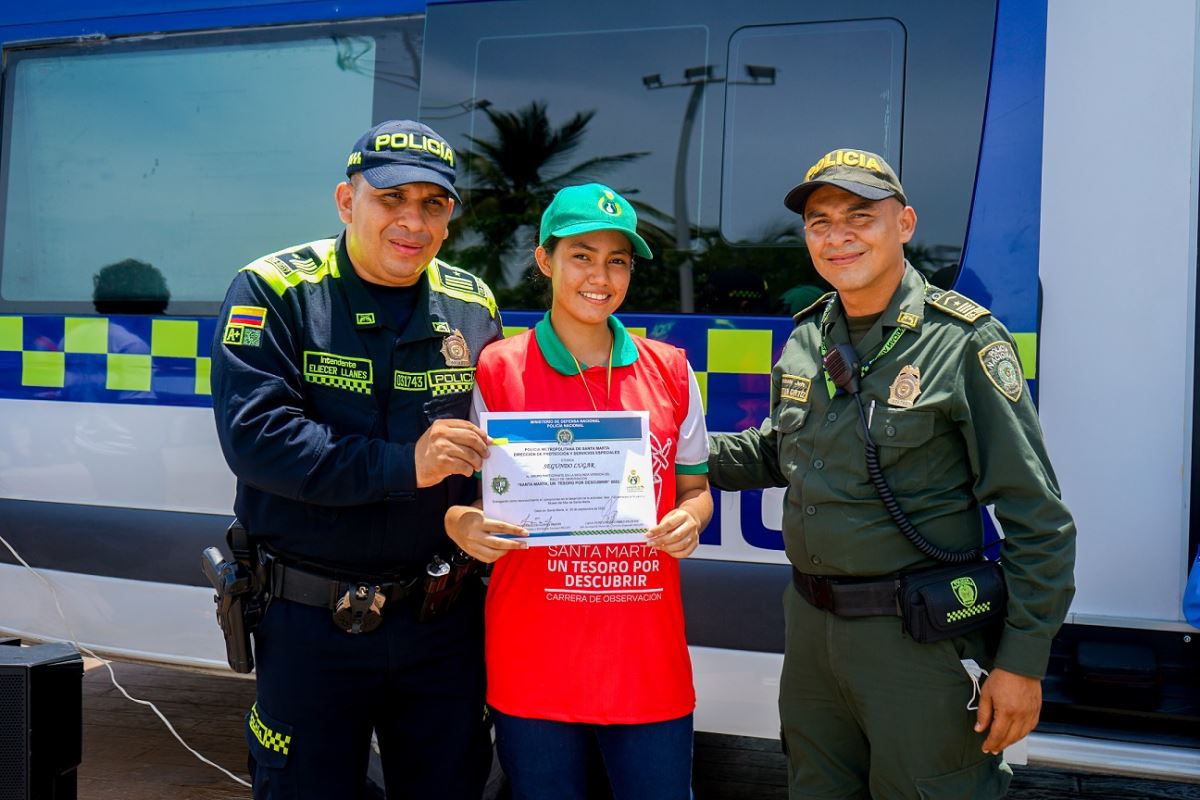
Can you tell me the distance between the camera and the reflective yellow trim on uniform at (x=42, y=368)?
3410 mm

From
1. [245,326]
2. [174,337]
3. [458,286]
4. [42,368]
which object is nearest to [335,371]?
[245,326]

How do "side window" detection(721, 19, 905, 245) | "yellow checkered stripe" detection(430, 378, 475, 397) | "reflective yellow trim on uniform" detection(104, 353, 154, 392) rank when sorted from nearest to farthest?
"yellow checkered stripe" detection(430, 378, 475, 397) < "side window" detection(721, 19, 905, 245) < "reflective yellow trim on uniform" detection(104, 353, 154, 392)

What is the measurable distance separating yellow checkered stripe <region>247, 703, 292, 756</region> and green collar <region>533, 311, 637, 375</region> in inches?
34.0

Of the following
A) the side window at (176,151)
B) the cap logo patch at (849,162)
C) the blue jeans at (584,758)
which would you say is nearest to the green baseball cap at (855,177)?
the cap logo patch at (849,162)

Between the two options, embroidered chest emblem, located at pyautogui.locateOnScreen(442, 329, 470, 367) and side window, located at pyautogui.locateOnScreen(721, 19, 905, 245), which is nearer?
embroidered chest emblem, located at pyautogui.locateOnScreen(442, 329, 470, 367)

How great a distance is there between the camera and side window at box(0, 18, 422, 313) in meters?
3.18

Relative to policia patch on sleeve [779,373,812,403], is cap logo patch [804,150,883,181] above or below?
above

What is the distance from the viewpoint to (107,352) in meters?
3.35

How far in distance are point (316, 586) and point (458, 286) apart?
2.24ft

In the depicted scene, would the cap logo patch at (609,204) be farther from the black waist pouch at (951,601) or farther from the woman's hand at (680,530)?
the black waist pouch at (951,601)

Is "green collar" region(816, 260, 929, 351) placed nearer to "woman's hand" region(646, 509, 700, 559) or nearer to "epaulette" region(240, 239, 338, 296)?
"woman's hand" region(646, 509, 700, 559)

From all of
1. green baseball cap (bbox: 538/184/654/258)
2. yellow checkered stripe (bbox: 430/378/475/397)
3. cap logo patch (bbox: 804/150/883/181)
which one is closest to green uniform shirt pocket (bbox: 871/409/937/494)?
cap logo patch (bbox: 804/150/883/181)

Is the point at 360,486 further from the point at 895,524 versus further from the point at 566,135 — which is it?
the point at 566,135

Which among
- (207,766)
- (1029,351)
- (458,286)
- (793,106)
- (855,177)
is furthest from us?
(207,766)
